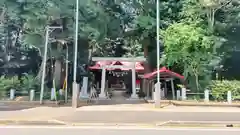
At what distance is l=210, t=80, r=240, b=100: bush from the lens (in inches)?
818

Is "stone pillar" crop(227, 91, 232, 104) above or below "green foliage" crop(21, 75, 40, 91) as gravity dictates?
below

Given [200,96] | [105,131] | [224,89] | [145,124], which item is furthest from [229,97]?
[105,131]

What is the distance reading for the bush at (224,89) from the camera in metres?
20.8

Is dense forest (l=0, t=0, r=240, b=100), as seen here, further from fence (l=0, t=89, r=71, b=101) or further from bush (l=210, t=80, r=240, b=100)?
fence (l=0, t=89, r=71, b=101)

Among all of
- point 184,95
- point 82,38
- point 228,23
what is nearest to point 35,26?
point 82,38

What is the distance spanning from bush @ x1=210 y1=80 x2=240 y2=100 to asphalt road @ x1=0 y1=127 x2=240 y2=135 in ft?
35.6

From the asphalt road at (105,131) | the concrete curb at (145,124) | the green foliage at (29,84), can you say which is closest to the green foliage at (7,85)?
the green foliage at (29,84)

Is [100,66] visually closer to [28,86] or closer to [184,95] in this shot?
[28,86]

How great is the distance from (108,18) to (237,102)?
12.1 m

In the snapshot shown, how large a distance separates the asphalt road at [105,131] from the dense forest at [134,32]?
1142 centimetres

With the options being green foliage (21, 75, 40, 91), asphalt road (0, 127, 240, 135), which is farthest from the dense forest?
asphalt road (0, 127, 240, 135)

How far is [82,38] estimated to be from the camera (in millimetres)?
26094

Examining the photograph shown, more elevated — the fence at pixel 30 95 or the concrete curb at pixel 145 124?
the fence at pixel 30 95

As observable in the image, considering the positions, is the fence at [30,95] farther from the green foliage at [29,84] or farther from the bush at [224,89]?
the bush at [224,89]
